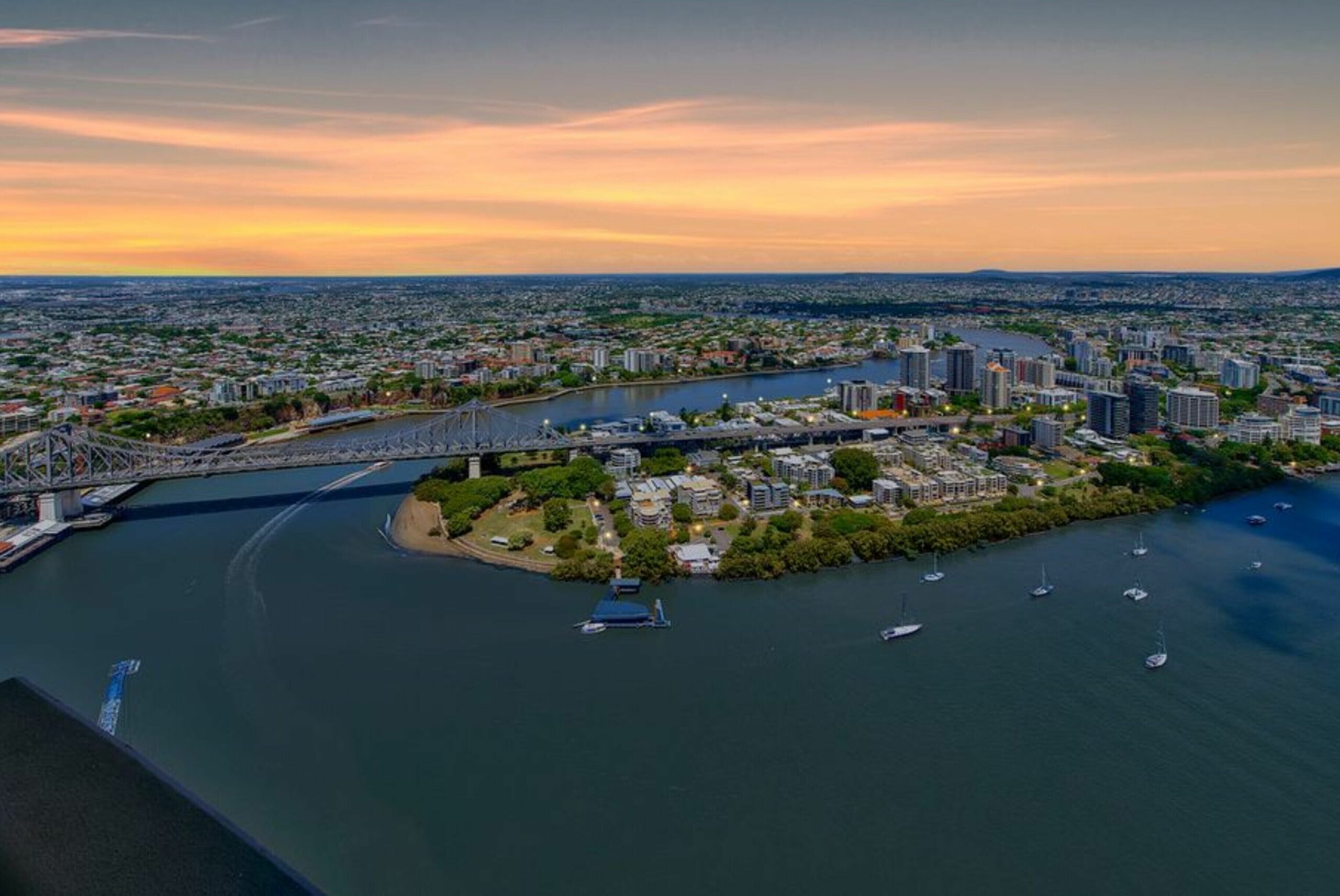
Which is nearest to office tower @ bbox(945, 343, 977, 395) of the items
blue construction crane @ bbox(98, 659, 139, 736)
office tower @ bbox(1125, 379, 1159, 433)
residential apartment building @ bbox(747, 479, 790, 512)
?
office tower @ bbox(1125, 379, 1159, 433)

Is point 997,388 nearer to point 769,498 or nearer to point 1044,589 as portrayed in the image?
point 769,498

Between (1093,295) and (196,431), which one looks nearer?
(196,431)

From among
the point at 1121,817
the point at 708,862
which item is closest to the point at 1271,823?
the point at 1121,817

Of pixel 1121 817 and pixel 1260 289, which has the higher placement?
pixel 1260 289

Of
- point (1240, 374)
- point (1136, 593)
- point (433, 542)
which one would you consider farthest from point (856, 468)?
point (1240, 374)

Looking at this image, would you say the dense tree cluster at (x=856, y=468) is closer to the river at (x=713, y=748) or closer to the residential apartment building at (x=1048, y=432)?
the river at (x=713, y=748)

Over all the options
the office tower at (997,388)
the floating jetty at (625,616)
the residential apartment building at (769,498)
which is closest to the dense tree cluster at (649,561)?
the floating jetty at (625,616)

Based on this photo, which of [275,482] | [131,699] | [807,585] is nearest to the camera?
[131,699]

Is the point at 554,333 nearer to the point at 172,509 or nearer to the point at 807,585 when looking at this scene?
the point at 172,509
